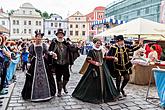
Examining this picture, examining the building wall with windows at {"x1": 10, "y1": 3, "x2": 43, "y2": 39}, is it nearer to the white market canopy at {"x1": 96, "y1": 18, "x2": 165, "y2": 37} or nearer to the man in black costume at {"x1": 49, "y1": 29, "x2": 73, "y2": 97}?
the white market canopy at {"x1": 96, "y1": 18, "x2": 165, "y2": 37}

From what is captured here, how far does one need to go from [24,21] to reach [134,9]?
89.9 ft

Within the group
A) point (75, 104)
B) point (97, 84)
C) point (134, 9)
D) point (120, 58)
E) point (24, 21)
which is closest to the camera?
point (75, 104)

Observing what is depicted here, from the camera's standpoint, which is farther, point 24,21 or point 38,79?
point 24,21

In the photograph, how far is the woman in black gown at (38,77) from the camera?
551 cm

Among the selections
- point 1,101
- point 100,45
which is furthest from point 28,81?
point 100,45

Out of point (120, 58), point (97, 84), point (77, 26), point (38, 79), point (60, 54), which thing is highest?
point (77, 26)

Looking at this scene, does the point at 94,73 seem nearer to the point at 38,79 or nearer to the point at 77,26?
the point at 38,79

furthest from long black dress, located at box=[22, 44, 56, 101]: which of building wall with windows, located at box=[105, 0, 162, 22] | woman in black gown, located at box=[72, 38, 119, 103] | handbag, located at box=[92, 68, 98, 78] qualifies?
building wall with windows, located at box=[105, 0, 162, 22]

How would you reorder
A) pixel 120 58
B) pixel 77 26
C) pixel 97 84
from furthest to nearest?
pixel 77 26 < pixel 120 58 < pixel 97 84

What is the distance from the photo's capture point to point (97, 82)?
547 cm

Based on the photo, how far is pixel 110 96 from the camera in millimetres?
5586

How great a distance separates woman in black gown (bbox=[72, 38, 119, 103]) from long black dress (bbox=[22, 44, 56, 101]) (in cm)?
82

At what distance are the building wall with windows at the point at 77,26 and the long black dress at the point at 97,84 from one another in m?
60.0

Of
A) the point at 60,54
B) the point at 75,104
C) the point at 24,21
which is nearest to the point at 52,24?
the point at 24,21
